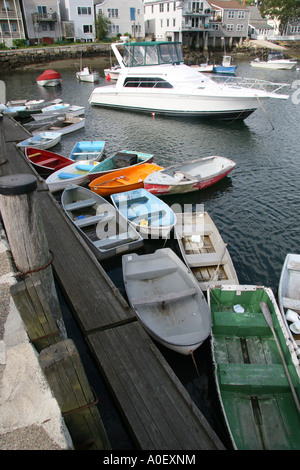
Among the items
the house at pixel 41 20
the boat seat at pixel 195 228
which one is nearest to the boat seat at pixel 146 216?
the boat seat at pixel 195 228

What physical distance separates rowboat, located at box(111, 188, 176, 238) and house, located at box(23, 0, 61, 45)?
200ft

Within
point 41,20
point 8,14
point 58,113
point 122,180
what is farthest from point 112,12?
point 122,180

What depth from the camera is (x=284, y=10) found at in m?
79.9

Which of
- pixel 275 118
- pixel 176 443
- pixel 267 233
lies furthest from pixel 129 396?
pixel 275 118

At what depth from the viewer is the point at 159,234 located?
1099 cm

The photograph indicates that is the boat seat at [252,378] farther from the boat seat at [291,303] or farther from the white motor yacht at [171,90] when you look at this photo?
the white motor yacht at [171,90]

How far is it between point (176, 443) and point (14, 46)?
67.3m

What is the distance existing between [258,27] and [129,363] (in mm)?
99368

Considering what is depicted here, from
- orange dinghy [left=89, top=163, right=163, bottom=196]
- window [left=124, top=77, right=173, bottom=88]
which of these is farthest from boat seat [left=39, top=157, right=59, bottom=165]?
window [left=124, top=77, right=173, bottom=88]

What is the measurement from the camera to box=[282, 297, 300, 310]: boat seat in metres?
8.13

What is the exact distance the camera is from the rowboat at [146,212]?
35.8ft

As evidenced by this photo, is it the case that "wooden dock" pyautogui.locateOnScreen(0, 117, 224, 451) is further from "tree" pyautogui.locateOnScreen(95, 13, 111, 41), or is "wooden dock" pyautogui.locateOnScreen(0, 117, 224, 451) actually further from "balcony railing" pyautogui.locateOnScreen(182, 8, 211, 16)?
"balcony railing" pyautogui.locateOnScreen(182, 8, 211, 16)
